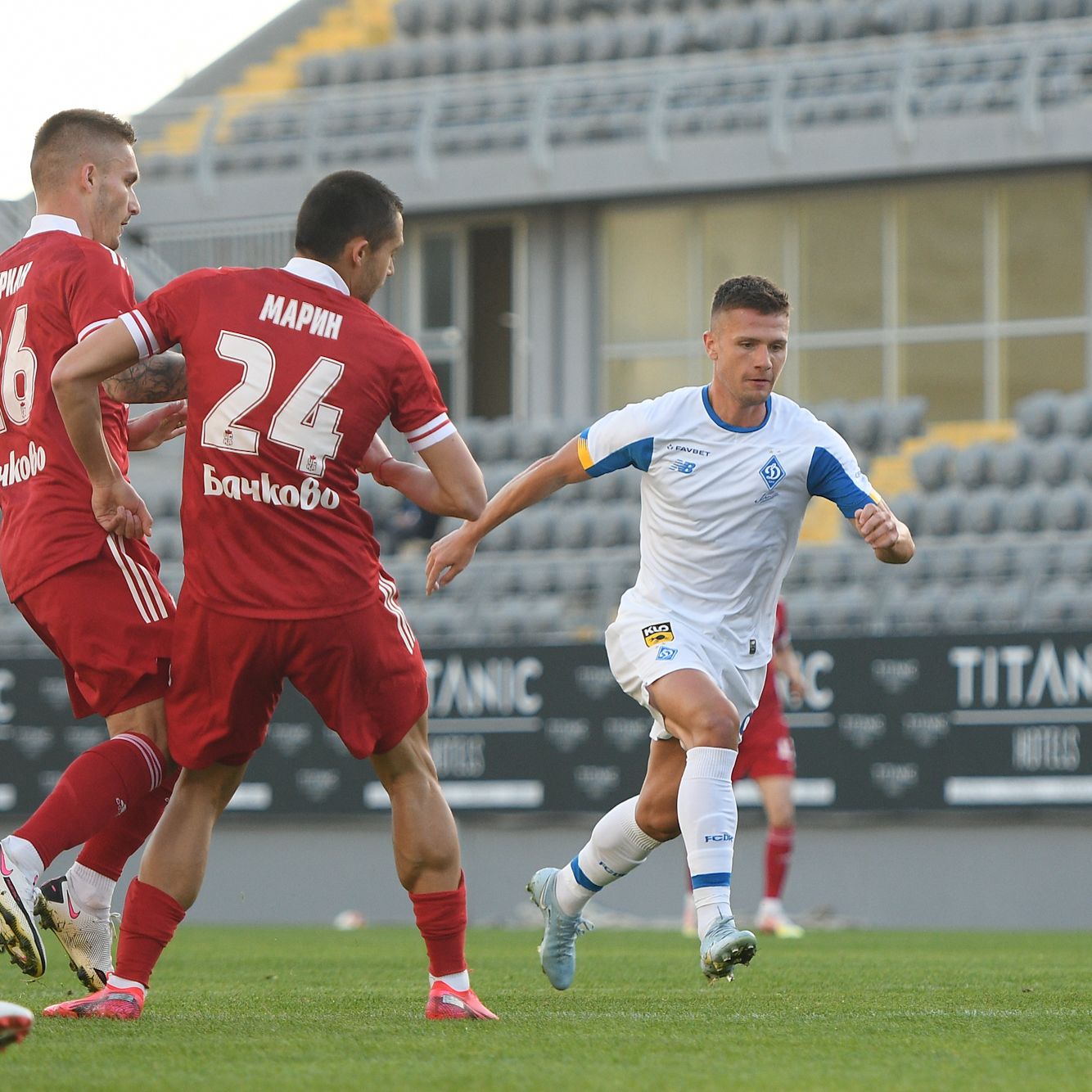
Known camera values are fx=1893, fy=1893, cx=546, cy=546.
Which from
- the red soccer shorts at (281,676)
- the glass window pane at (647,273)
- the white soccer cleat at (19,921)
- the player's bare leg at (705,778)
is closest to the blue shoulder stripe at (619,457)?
the player's bare leg at (705,778)

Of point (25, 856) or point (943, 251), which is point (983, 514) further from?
point (25, 856)

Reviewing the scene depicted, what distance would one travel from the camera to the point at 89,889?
5.09 metres

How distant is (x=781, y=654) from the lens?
10586 millimetres

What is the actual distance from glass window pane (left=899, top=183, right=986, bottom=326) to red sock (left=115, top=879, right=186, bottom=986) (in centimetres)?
1683

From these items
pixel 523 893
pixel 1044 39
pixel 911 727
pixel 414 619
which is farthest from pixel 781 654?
pixel 1044 39

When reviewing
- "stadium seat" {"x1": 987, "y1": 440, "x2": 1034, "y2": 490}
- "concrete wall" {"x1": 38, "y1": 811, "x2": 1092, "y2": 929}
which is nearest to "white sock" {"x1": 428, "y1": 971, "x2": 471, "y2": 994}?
"concrete wall" {"x1": 38, "y1": 811, "x2": 1092, "y2": 929}

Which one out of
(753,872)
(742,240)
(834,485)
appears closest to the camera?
(834,485)

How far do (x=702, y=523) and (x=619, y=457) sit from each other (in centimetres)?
32

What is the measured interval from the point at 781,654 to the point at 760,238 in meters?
11.4

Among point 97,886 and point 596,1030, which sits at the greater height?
point 97,886

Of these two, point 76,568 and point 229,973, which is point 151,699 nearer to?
point 76,568

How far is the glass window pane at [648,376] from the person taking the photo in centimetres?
2145

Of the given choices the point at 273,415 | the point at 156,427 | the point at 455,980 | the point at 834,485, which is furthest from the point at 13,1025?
the point at 834,485

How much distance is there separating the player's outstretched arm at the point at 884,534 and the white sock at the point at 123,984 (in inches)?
87.4
